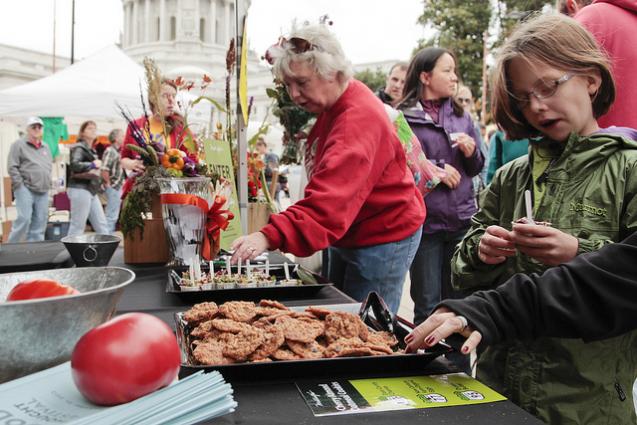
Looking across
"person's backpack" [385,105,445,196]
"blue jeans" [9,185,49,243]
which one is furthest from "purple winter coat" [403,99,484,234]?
"blue jeans" [9,185,49,243]

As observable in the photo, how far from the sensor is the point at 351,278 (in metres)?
2.21

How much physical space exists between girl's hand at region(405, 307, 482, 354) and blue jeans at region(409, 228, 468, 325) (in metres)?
2.02

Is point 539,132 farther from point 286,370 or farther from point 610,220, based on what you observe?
point 286,370

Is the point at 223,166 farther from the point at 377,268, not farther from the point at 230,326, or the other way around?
the point at 230,326

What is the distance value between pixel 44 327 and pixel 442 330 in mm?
630

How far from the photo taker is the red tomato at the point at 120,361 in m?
0.63

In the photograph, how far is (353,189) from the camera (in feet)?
6.18

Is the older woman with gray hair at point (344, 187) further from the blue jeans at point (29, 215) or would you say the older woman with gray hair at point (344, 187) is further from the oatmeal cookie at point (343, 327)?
the blue jeans at point (29, 215)

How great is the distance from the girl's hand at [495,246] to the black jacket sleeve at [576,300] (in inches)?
7.2

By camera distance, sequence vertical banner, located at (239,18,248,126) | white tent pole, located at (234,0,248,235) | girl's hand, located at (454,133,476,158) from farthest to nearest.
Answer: girl's hand, located at (454,133,476,158)
white tent pole, located at (234,0,248,235)
vertical banner, located at (239,18,248,126)

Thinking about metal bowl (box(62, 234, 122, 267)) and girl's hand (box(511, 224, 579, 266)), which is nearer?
girl's hand (box(511, 224, 579, 266))

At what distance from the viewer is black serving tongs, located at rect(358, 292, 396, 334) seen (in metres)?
1.29

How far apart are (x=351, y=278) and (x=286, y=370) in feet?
3.97

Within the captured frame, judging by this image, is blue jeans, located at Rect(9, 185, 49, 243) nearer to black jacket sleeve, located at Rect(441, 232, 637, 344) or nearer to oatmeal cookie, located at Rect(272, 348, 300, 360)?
oatmeal cookie, located at Rect(272, 348, 300, 360)
